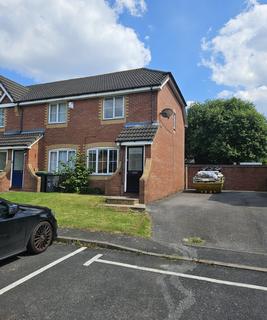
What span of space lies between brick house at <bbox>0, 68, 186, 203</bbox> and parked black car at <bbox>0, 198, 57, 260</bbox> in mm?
6487

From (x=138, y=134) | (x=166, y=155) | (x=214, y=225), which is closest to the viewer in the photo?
(x=214, y=225)

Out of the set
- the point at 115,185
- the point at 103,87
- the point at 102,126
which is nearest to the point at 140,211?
the point at 115,185

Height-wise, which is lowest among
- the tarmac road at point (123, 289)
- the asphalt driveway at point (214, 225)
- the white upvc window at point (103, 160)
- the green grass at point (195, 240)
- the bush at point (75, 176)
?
the tarmac road at point (123, 289)

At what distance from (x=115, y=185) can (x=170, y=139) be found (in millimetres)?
5391

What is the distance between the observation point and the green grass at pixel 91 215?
8.55 metres

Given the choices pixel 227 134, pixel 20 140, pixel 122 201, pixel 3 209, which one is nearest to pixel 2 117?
pixel 20 140

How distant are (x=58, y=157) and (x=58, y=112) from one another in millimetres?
2876

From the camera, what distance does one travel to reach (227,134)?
33.8m

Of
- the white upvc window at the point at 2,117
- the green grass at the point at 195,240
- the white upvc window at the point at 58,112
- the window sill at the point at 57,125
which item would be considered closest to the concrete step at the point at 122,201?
the green grass at the point at 195,240

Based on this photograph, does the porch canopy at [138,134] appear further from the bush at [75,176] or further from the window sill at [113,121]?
the bush at [75,176]

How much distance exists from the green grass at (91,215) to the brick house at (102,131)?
2.12 metres

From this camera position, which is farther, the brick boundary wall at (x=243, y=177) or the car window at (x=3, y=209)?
the brick boundary wall at (x=243, y=177)

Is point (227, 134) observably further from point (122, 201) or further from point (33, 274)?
point (33, 274)

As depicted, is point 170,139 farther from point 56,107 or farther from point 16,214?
point 16,214
